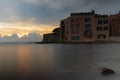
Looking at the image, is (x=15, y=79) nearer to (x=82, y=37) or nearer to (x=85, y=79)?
(x=85, y=79)

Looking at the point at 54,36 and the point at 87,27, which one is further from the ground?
the point at 87,27

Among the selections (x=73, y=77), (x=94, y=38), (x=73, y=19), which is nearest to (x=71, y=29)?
(x=73, y=19)

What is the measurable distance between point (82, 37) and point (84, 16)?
9424 millimetres

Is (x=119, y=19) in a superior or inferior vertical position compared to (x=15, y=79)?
superior

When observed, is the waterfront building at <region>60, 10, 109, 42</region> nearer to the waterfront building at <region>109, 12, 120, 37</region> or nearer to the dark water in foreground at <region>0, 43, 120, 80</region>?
the waterfront building at <region>109, 12, 120, 37</region>

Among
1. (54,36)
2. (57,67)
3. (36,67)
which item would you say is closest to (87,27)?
(54,36)

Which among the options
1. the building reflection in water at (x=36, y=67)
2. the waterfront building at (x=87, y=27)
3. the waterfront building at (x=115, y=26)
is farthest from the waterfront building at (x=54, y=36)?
the building reflection in water at (x=36, y=67)

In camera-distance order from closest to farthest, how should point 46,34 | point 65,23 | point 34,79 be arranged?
point 34,79 → point 65,23 → point 46,34

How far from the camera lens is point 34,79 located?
832 inches

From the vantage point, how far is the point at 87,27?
106875 millimetres

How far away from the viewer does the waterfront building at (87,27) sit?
104 metres

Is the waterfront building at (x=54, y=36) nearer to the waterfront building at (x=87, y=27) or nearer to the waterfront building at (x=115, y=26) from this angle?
the waterfront building at (x=87, y=27)

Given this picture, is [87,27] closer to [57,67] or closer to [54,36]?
[54,36]

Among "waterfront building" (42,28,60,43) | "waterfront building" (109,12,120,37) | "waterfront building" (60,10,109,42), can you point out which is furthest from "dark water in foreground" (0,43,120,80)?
"waterfront building" (42,28,60,43)
